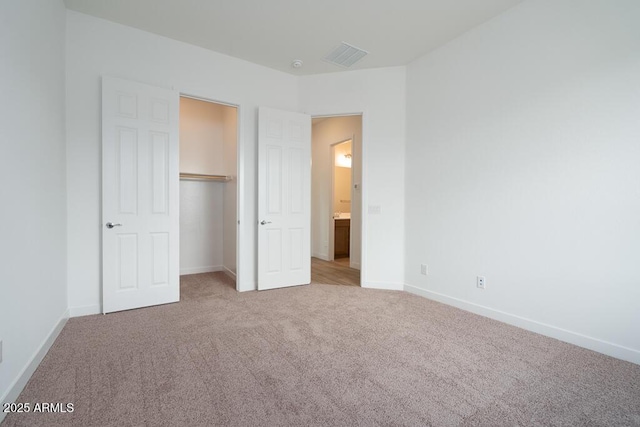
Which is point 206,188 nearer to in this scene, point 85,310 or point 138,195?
point 138,195

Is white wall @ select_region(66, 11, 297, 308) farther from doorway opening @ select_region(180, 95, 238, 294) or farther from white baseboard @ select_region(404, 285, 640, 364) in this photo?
white baseboard @ select_region(404, 285, 640, 364)

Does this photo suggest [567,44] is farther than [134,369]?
Yes

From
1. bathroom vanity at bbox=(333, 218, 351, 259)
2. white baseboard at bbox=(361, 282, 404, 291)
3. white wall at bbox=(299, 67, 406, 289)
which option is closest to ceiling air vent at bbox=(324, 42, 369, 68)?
white wall at bbox=(299, 67, 406, 289)

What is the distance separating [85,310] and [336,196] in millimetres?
4956

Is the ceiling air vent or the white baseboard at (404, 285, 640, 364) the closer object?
the white baseboard at (404, 285, 640, 364)

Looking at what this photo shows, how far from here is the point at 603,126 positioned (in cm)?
220

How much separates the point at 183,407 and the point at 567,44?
3809 mm

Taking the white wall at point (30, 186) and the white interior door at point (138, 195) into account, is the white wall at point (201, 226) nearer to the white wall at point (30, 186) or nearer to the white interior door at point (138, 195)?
the white interior door at point (138, 195)

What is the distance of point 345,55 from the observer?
11.7 ft

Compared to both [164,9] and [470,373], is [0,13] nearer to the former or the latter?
[164,9]

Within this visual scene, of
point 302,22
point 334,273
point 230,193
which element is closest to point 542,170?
point 302,22

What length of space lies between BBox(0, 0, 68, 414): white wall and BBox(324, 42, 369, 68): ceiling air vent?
2.69m

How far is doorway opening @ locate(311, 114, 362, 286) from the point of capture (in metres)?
5.34

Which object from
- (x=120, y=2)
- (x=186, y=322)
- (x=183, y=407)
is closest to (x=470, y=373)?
(x=183, y=407)
